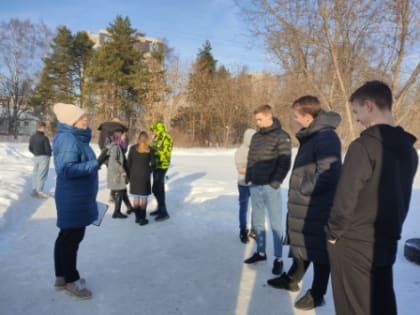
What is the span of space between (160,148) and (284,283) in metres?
3.66

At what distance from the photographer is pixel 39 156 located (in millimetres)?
7977

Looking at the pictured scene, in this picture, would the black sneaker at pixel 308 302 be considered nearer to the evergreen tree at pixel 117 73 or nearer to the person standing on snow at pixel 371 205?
the person standing on snow at pixel 371 205

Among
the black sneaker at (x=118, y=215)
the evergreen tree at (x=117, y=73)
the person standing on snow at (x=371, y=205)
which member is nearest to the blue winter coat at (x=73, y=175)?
the person standing on snow at (x=371, y=205)

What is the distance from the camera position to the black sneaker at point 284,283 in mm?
3771

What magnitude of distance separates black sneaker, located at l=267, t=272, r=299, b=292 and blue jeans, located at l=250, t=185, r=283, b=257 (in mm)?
383

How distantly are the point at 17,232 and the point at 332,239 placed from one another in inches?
204

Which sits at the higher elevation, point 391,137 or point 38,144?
point 391,137

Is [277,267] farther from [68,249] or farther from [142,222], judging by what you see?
[142,222]

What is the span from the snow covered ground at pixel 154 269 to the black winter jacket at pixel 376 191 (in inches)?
55.4

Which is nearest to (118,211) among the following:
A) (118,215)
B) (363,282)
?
(118,215)

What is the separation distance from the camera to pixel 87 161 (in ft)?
11.5

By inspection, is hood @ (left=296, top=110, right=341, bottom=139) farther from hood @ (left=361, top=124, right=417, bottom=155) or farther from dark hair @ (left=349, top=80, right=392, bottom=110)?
hood @ (left=361, top=124, right=417, bottom=155)

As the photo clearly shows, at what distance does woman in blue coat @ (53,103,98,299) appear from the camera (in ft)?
11.1

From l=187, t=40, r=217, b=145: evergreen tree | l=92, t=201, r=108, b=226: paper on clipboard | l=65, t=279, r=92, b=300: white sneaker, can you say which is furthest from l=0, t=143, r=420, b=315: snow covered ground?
l=187, t=40, r=217, b=145: evergreen tree
